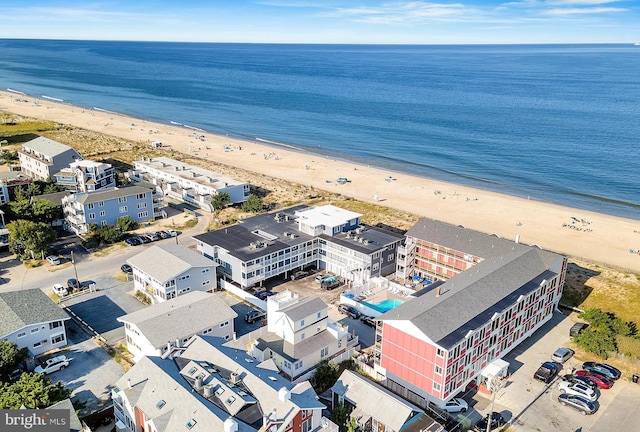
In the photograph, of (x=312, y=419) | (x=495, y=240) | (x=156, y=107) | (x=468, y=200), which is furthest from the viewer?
(x=156, y=107)

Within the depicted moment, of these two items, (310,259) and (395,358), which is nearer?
(395,358)

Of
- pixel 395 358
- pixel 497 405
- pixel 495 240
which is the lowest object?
pixel 497 405

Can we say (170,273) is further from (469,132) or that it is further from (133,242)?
(469,132)

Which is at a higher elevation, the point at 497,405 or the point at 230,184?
the point at 230,184

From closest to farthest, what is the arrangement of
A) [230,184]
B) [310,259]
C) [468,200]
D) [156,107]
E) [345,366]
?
[345,366] < [310,259] < [230,184] < [468,200] < [156,107]

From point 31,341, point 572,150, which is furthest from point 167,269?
point 572,150

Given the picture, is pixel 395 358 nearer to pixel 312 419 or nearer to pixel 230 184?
pixel 312 419

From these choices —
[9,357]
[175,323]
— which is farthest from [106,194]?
[175,323]
